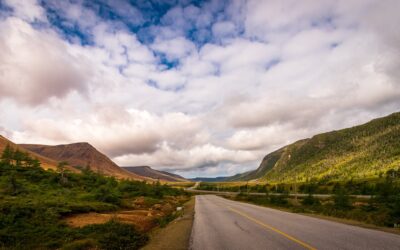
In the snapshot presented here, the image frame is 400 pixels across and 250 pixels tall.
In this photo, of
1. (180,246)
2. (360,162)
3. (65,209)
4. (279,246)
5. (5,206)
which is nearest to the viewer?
(279,246)

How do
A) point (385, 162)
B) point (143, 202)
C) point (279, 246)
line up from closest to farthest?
1. point (279, 246)
2. point (143, 202)
3. point (385, 162)

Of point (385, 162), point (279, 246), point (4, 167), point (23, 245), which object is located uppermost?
point (385, 162)

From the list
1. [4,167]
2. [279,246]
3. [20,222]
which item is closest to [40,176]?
[4,167]

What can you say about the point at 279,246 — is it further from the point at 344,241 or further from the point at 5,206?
the point at 5,206

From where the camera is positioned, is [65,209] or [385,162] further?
[385,162]

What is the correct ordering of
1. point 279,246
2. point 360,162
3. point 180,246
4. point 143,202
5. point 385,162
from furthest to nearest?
point 360,162, point 385,162, point 143,202, point 180,246, point 279,246

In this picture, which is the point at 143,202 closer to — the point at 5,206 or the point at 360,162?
the point at 5,206

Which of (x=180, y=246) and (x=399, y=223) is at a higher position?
(x=399, y=223)

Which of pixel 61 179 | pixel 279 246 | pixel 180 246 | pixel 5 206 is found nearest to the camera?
pixel 279 246

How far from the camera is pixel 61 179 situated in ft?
184

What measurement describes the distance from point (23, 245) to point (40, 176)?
52.5 metres

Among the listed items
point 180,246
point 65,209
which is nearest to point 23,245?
point 180,246

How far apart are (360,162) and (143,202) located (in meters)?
201

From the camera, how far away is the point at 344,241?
993 cm
